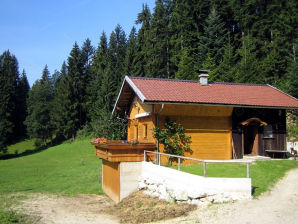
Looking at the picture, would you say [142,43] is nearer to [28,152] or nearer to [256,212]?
[28,152]

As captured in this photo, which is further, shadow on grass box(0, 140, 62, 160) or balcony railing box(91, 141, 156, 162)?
shadow on grass box(0, 140, 62, 160)

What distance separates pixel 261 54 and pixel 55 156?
105 feet

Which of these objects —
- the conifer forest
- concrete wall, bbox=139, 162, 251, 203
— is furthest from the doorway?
the conifer forest

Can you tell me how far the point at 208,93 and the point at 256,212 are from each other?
9.68 meters

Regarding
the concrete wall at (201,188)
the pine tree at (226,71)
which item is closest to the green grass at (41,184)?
the concrete wall at (201,188)

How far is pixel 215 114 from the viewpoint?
16656mm

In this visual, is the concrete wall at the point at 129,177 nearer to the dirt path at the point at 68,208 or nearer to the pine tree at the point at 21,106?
the dirt path at the point at 68,208

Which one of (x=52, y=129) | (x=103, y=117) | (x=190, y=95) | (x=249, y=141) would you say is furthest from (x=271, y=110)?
(x=52, y=129)

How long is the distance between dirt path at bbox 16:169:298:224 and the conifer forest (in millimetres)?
16678

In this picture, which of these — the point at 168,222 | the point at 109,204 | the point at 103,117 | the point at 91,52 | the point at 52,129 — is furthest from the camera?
the point at 91,52

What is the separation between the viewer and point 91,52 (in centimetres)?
7538

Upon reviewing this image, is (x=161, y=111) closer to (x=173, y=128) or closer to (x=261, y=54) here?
(x=173, y=128)

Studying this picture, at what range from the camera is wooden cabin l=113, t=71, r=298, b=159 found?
15.8 meters

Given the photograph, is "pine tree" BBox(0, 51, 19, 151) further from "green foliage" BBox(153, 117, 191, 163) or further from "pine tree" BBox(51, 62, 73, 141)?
"green foliage" BBox(153, 117, 191, 163)
